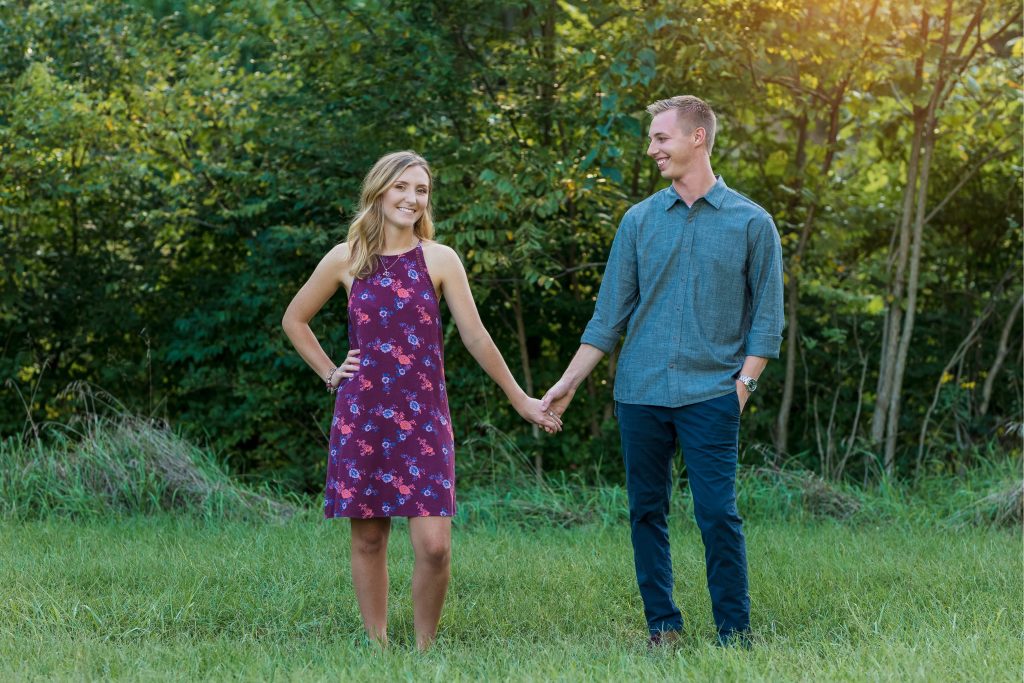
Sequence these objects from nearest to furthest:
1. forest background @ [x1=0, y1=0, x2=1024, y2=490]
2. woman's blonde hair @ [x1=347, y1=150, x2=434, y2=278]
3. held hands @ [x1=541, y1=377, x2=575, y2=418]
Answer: woman's blonde hair @ [x1=347, y1=150, x2=434, y2=278]
held hands @ [x1=541, y1=377, x2=575, y2=418]
forest background @ [x1=0, y1=0, x2=1024, y2=490]

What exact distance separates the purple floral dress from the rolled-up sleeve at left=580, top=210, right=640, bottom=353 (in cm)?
68

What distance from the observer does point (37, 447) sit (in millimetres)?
7664

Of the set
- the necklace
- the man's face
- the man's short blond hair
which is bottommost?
the necklace

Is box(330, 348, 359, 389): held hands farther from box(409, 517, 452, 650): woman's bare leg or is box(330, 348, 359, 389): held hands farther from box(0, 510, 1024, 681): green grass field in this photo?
box(0, 510, 1024, 681): green grass field

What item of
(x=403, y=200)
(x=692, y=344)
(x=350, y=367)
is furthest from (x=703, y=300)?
(x=350, y=367)

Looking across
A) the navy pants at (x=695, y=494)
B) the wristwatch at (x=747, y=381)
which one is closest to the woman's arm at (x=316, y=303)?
the navy pants at (x=695, y=494)

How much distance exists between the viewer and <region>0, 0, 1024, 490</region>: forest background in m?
7.68

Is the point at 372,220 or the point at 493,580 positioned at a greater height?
the point at 372,220

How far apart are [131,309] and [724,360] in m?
6.17

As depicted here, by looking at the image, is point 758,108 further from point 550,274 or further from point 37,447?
point 37,447

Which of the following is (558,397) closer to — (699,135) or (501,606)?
(501,606)

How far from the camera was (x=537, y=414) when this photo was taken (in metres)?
4.80

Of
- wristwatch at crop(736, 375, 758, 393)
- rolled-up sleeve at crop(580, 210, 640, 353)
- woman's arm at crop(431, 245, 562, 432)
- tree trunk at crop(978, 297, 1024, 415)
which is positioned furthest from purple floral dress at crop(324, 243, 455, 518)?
tree trunk at crop(978, 297, 1024, 415)

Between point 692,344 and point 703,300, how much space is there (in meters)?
0.17
